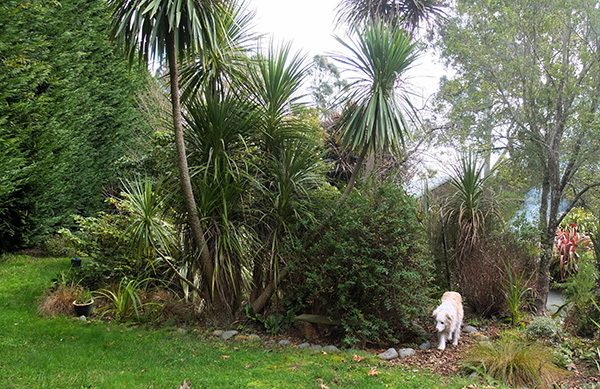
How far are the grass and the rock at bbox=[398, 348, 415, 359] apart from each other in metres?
0.46

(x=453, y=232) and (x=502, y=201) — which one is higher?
(x=502, y=201)

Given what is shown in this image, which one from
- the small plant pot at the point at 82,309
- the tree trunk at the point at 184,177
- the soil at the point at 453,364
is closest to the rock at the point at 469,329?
the soil at the point at 453,364

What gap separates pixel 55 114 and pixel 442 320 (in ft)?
25.1

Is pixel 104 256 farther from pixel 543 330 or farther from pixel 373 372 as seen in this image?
pixel 543 330

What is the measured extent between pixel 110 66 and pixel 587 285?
1026 cm

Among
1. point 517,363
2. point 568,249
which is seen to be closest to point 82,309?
point 517,363

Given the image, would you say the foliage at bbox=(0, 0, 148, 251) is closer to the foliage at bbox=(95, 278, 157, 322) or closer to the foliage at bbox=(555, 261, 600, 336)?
the foliage at bbox=(95, 278, 157, 322)

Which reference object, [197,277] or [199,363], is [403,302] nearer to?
[199,363]

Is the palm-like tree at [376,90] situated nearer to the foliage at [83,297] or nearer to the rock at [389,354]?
the rock at [389,354]

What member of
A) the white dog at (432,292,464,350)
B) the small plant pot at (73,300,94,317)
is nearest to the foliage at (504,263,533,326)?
the white dog at (432,292,464,350)

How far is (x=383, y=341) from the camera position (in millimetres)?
5000

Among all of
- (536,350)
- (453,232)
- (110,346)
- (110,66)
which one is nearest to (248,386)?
(110,346)

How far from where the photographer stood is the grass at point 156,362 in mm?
3521

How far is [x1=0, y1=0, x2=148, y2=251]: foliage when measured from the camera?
252 inches
